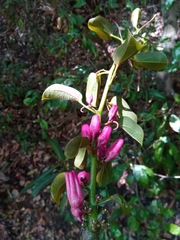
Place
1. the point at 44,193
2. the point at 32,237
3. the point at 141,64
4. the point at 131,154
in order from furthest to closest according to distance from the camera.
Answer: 1. the point at 44,193
2. the point at 32,237
3. the point at 131,154
4. the point at 141,64

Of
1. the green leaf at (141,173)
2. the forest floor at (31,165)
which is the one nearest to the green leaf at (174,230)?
the green leaf at (141,173)

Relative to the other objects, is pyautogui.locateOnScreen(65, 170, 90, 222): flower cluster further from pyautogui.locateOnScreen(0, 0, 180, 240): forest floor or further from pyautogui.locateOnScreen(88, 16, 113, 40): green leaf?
pyautogui.locateOnScreen(0, 0, 180, 240): forest floor

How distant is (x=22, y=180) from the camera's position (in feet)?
6.86

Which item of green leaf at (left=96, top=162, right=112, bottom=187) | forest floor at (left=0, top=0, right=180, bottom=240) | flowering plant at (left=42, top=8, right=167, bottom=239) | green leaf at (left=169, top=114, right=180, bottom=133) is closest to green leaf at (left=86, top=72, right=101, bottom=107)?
flowering plant at (left=42, top=8, right=167, bottom=239)

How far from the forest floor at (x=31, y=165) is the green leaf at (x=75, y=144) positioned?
4.25 feet

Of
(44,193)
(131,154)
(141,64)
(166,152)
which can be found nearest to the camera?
(141,64)

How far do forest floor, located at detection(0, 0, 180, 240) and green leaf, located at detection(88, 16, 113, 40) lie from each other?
1.21 m

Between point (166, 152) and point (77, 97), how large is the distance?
111cm

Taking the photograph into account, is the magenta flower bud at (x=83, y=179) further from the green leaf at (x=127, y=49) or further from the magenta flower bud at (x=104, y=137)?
the green leaf at (x=127, y=49)

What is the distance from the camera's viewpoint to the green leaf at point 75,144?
0.53m

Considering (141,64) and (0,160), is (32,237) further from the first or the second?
(141,64)

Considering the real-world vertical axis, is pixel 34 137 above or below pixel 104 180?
below

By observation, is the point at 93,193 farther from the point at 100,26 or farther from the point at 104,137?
the point at 100,26

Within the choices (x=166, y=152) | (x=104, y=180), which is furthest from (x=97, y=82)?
(x=166, y=152)
